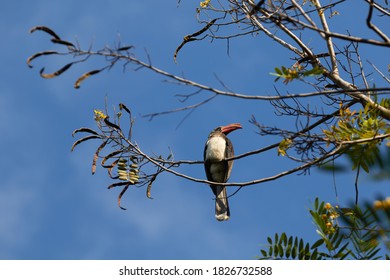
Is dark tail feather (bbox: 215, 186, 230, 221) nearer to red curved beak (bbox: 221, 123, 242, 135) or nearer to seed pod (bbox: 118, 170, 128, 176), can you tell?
red curved beak (bbox: 221, 123, 242, 135)

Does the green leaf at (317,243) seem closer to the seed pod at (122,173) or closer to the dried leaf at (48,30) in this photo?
the seed pod at (122,173)

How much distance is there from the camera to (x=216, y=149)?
6289 mm

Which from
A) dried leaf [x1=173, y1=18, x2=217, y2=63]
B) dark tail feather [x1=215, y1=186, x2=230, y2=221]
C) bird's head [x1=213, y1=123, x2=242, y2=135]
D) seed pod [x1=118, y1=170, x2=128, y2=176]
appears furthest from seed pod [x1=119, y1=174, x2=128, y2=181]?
bird's head [x1=213, y1=123, x2=242, y2=135]

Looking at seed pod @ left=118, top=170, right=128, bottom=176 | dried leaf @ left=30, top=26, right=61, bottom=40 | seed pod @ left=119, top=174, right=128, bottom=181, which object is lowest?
dried leaf @ left=30, top=26, right=61, bottom=40

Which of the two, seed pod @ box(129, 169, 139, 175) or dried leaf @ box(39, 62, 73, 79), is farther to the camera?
seed pod @ box(129, 169, 139, 175)

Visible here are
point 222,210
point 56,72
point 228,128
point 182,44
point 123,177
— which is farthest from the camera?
point 228,128

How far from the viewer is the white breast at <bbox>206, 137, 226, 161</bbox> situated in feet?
20.4

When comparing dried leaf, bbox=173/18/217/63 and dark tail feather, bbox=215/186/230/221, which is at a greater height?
dried leaf, bbox=173/18/217/63

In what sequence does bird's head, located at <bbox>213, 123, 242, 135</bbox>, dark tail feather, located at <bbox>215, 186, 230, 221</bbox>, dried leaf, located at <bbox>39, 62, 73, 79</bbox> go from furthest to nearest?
1. bird's head, located at <bbox>213, 123, 242, 135</bbox>
2. dark tail feather, located at <bbox>215, 186, 230, 221</bbox>
3. dried leaf, located at <bbox>39, 62, 73, 79</bbox>

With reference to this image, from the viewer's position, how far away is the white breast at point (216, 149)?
621cm

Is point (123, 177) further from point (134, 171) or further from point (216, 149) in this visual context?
point (216, 149)

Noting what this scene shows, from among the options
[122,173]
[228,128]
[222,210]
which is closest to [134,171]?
[122,173]

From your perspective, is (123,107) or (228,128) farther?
(228,128)
